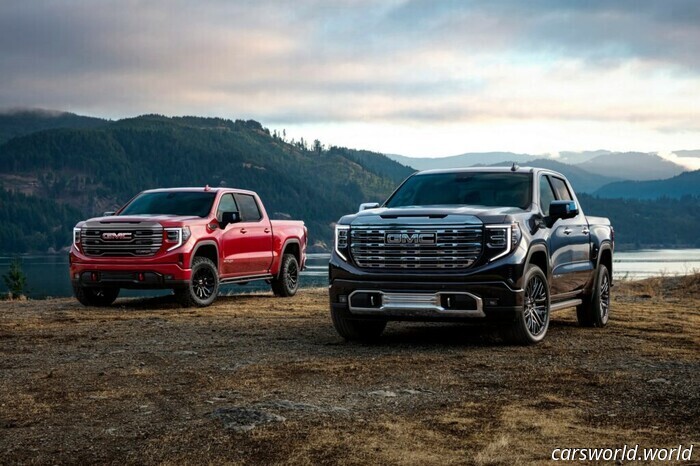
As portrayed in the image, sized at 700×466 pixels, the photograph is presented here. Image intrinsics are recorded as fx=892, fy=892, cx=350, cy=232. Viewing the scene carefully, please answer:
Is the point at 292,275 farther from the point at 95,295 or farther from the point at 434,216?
the point at 434,216

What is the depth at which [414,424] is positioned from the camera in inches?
235

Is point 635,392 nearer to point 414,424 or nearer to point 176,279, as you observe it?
point 414,424

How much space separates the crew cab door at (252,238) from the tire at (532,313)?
7813 mm

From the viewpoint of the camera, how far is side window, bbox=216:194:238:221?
1652 cm

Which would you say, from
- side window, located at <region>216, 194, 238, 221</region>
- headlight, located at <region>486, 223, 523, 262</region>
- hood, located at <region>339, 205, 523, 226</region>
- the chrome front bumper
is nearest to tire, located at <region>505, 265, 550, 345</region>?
headlight, located at <region>486, 223, 523, 262</region>

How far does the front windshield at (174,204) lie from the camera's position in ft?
53.4

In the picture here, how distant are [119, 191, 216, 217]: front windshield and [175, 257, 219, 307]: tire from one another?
99 centimetres

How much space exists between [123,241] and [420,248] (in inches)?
292

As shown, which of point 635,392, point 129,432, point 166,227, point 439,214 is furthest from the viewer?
point 166,227

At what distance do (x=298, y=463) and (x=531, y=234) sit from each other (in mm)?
5512

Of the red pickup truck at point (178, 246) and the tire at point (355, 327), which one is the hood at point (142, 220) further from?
the tire at point (355, 327)

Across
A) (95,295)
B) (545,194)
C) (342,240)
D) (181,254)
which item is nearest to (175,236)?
(181,254)

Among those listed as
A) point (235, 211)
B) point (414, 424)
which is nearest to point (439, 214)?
point (414, 424)

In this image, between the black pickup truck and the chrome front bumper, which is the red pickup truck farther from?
the chrome front bumper
